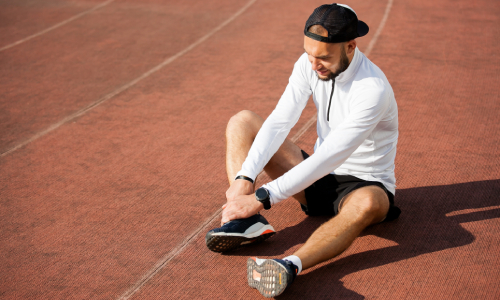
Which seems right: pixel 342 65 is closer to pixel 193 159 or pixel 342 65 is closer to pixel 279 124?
pixel 279 124

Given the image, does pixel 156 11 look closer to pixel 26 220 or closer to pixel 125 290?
pixel 26 220

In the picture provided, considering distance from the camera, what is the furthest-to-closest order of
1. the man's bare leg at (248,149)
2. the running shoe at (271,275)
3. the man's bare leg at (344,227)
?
the man's bare leg at (248,149), the man's bare leg at (344,227), the running shoe at (271,275)

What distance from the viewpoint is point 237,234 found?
2525 millimetres

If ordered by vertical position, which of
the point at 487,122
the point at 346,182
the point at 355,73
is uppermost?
the point at 355,73

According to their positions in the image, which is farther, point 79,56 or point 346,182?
point 79,56

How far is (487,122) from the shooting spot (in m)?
4.19

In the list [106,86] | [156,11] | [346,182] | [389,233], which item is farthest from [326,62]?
[156,11]

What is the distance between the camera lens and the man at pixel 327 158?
2.38 metres

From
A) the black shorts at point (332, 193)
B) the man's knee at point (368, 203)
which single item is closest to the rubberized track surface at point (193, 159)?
the black shorts at point (332, 193)

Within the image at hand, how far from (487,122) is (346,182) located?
2204 millimetres

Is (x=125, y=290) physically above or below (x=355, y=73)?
below

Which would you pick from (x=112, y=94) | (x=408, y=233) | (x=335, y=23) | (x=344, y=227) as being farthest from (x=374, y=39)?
(x=344, y=227)

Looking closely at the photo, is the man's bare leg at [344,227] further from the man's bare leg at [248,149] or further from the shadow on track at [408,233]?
the man's bare leg at [248,149]

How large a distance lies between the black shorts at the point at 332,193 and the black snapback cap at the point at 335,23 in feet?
2.61
